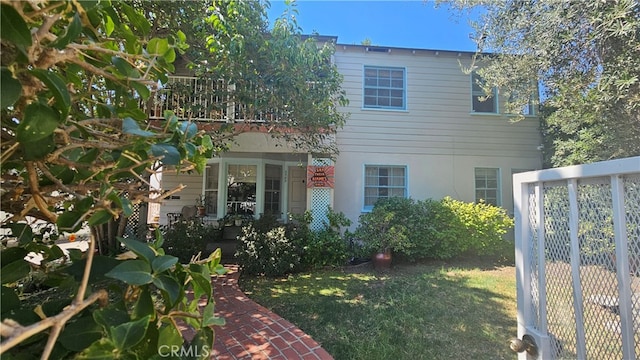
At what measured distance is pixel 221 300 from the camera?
4953 millimetres

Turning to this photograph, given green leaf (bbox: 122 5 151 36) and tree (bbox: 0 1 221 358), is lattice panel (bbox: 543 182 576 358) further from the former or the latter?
green leaf (bbox: 122 5 151 36)

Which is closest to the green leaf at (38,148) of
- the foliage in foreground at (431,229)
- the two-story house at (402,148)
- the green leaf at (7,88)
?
the green leaf at (7,88)

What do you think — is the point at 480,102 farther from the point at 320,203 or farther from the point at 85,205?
the point at 85,205

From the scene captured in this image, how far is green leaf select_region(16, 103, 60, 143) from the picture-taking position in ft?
2.14

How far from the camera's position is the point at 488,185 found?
33.2ft

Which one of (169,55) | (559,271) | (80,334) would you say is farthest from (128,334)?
(559,271)

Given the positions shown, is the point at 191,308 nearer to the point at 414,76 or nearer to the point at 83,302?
the point at 83,302

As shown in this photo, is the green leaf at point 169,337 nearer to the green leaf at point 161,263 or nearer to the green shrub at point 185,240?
the green leaf at point 161,263

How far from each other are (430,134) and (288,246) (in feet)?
19.8

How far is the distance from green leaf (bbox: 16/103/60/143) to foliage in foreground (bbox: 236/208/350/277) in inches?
240

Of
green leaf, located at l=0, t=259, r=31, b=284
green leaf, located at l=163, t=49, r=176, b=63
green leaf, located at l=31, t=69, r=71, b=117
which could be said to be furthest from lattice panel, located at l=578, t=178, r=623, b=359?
green leaf, located at l=0, t=259, r=31, b=284

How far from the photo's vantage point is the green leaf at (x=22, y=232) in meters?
0.91

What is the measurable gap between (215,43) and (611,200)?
4718 mm

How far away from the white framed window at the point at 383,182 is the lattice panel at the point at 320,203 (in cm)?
166
